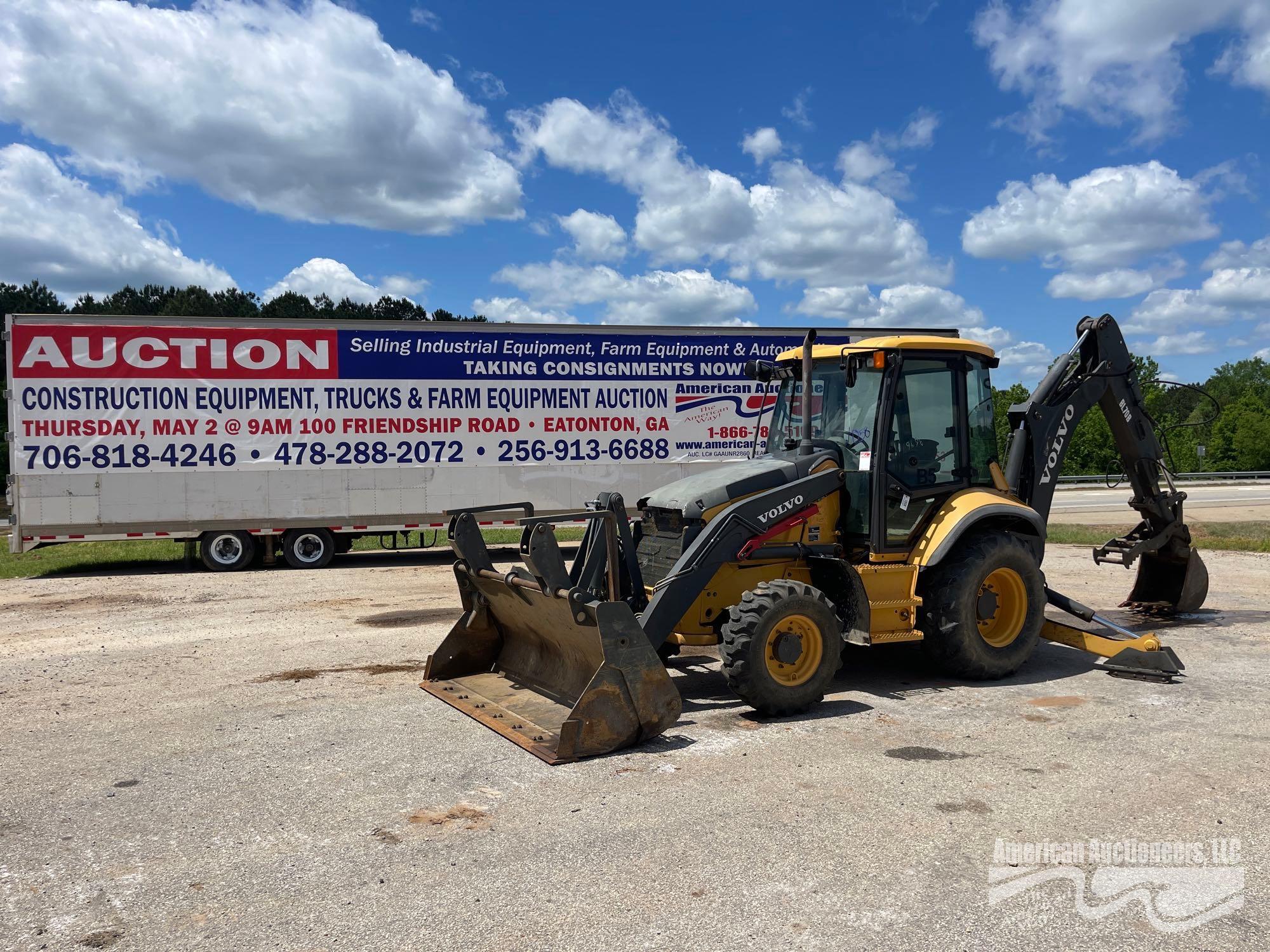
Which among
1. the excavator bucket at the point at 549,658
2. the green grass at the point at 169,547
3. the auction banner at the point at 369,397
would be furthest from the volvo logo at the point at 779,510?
the green grass at the point at 169,547

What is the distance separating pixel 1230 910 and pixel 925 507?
4.12 m

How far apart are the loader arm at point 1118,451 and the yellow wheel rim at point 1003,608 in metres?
0.93

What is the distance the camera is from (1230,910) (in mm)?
3775

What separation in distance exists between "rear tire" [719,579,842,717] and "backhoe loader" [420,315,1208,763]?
0.5 inches

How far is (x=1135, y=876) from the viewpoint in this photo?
13.5 feet

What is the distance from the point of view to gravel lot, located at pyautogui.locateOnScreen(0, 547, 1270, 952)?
379cm

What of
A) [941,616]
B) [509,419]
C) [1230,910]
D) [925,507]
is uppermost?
[509,419]

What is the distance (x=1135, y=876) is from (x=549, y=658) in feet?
13.4

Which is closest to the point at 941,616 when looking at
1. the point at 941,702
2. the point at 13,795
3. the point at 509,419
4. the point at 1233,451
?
the point at 941,702

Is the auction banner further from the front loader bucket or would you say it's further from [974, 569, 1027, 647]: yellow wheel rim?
[974, 569, 1027, 647]: yellow wheel rim

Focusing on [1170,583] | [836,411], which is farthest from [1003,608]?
[1170,583]

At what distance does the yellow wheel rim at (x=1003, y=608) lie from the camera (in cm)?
762

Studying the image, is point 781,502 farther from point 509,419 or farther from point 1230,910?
point 509,419

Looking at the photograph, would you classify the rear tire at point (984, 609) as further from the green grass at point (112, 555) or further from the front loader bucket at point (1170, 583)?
the green grass at point (112, 555)
